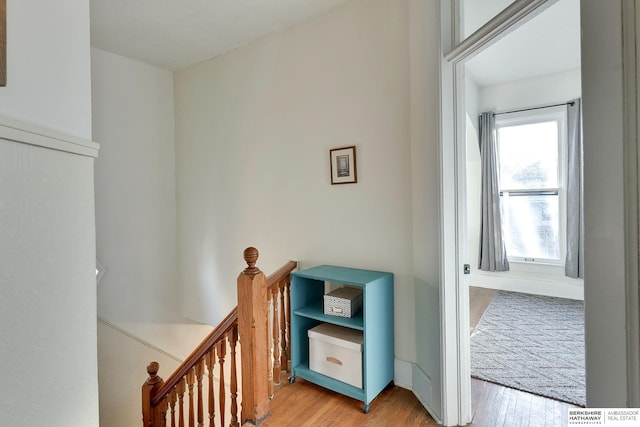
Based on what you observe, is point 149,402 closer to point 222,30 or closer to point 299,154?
point 299,154

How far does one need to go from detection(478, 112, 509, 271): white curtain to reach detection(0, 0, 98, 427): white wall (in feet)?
14.1

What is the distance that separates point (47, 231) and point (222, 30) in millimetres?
2593

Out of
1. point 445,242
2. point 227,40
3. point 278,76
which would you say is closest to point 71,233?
point 445,242

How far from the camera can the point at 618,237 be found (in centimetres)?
74

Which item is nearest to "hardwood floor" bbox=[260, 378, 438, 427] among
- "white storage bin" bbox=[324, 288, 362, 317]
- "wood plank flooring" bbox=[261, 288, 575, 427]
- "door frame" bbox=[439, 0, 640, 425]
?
"wood plank flooring" bbox=[261, 288, 575, 427]

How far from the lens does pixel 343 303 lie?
6.48 feet

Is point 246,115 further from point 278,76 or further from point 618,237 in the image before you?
point 618,237

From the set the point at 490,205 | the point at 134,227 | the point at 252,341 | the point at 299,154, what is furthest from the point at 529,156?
the point at 134,227

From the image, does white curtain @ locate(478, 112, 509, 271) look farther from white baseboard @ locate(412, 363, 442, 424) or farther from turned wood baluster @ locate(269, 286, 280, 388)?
turned wood baluster @ locate(269, 286, 280, 388)

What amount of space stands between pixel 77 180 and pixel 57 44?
0.32 m

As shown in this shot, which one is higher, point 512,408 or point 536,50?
point 536,50

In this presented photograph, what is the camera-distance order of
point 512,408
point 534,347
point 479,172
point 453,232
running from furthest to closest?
point 479,172 → point 534,347 → point 512,408 → point 453,232

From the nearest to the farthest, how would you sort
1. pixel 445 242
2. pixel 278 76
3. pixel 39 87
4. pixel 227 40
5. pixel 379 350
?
pixel 39 87 < pixel 445 242 < pixel 379 350 < pixel 278 76 < pixel 227 40

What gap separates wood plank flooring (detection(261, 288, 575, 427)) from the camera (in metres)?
1.72
